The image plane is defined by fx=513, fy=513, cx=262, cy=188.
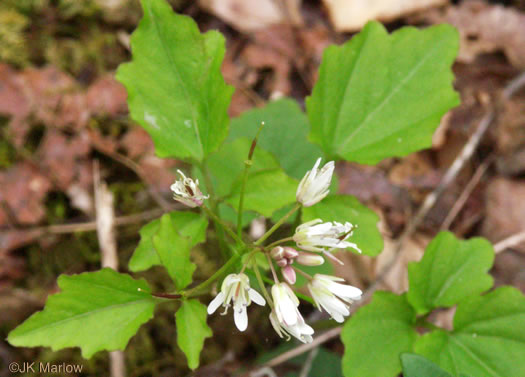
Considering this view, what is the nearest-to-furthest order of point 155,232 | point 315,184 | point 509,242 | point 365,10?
point 315,184, point 155,232, point 509,242, point 365,10

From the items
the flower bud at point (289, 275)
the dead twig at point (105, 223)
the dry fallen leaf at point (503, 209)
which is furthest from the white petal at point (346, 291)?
the dry fallen leaf at point (503, 209)

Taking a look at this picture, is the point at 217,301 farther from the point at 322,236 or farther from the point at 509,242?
the point at 509,242

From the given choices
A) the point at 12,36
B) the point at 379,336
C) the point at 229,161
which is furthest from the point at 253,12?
the point at 379,336

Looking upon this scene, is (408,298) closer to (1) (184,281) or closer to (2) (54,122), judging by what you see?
(1) (184,281)

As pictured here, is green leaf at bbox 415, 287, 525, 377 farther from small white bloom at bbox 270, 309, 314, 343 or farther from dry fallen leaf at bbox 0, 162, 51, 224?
dry fallen leaf at bbox 0, 162, 51, 224

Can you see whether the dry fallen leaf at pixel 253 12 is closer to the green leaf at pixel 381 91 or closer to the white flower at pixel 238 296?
the green leaf at pixel 381 91

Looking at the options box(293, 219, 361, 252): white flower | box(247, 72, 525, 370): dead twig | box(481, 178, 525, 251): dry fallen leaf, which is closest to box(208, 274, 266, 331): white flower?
box(293, 219, 361, 252): white flower
